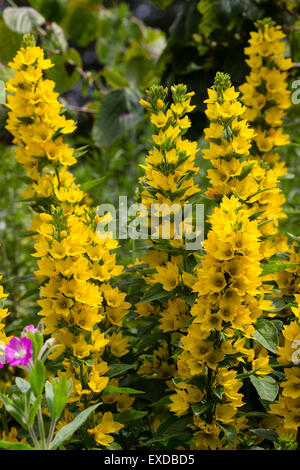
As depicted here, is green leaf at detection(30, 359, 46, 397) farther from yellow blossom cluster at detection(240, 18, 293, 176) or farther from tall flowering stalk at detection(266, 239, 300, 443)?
yellow blossom cluster at detection(240, 18, 293, 176)

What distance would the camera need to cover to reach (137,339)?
997 mm

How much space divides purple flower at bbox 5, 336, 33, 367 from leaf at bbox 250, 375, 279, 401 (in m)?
0.32

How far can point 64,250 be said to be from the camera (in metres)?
0.71

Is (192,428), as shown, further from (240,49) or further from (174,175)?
(240,49)

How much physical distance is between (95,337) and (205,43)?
107cm

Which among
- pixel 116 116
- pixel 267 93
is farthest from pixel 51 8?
pixel 267 93

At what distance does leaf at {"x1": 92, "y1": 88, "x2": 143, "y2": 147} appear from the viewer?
148cm

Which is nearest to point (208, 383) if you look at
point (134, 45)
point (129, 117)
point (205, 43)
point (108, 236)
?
point (108, 236)

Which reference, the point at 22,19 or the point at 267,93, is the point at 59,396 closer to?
the point at 267,93

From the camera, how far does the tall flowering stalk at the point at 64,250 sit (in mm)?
732

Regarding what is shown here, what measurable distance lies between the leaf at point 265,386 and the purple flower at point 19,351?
0.32m

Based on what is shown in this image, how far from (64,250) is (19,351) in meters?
0.15

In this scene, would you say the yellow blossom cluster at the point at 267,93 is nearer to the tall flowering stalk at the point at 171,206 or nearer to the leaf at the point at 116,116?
the tall flowering stalk at the point at 171,206

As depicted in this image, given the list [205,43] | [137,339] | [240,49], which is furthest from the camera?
[205,43]
